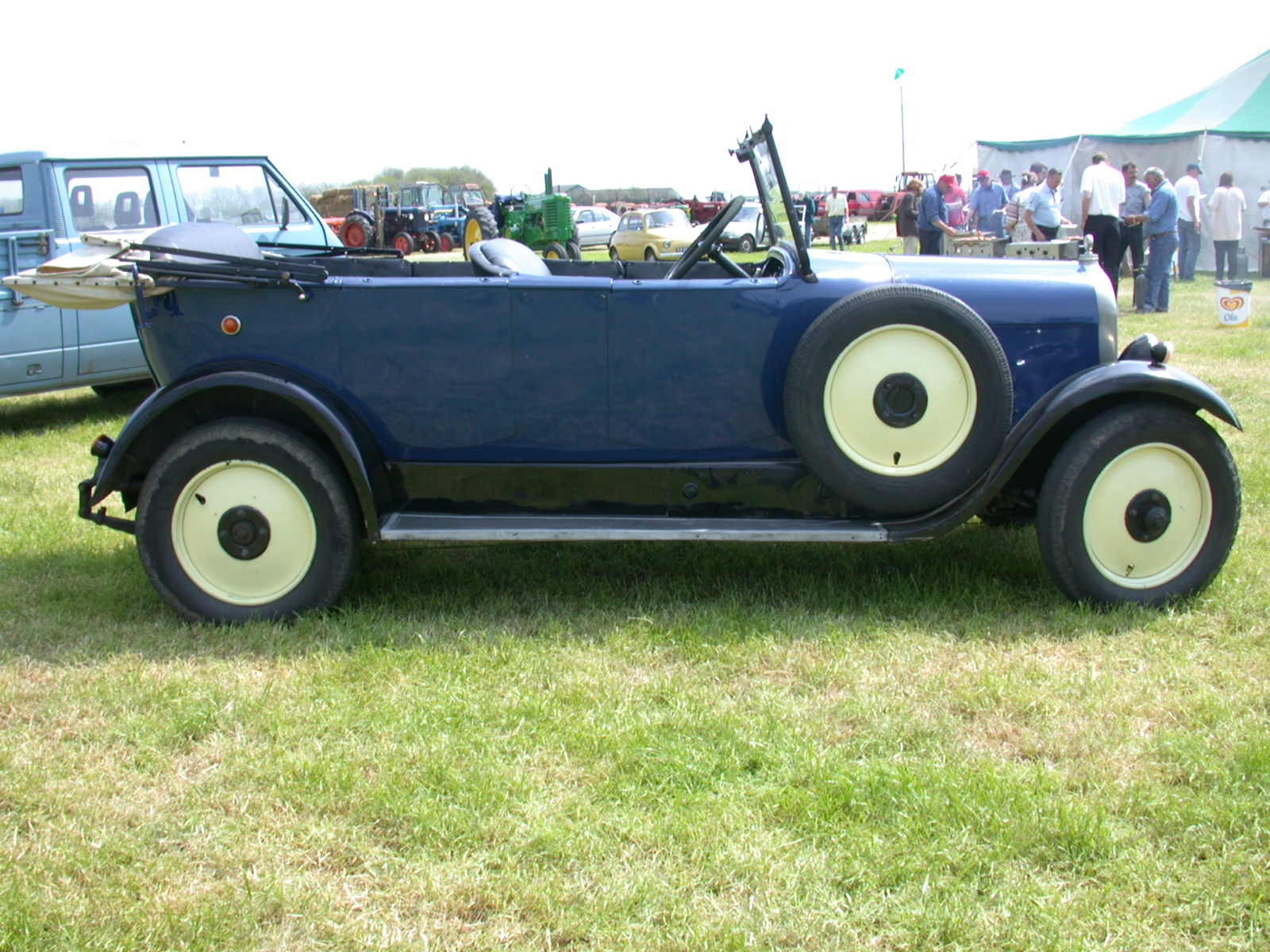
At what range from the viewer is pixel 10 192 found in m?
7.45

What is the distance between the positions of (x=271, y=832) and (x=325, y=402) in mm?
1657

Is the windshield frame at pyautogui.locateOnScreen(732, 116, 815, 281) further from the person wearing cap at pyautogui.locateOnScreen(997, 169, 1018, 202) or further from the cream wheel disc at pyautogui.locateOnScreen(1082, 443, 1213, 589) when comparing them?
the person wearing cap at pyautogui.locateOnScreen(997, 169, 1018, 202)

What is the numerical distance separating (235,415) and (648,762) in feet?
6.83

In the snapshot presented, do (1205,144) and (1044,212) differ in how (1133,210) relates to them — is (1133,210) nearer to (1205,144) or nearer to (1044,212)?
(1044,212)

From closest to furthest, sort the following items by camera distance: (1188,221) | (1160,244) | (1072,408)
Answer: (1072,408) < (1160,244) < (1188,221)

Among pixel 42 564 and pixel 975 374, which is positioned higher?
pixel 975 374

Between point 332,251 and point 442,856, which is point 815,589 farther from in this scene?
point 332,251

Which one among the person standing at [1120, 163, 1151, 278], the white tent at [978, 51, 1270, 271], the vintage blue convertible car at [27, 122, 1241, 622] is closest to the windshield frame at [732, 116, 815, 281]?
the vintage blue convertible car at [27, 122, 1241, 622]

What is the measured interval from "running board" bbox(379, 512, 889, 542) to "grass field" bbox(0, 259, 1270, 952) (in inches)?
12.6

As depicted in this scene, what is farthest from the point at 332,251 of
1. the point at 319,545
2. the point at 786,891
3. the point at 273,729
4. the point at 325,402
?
the point at 786,891

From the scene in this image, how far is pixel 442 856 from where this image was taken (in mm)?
2506

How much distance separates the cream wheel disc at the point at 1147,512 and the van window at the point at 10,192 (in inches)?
286

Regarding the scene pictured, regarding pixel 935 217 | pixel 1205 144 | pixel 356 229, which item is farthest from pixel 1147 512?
pixel 356 229

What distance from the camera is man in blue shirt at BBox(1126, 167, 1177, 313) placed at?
12.3 m
